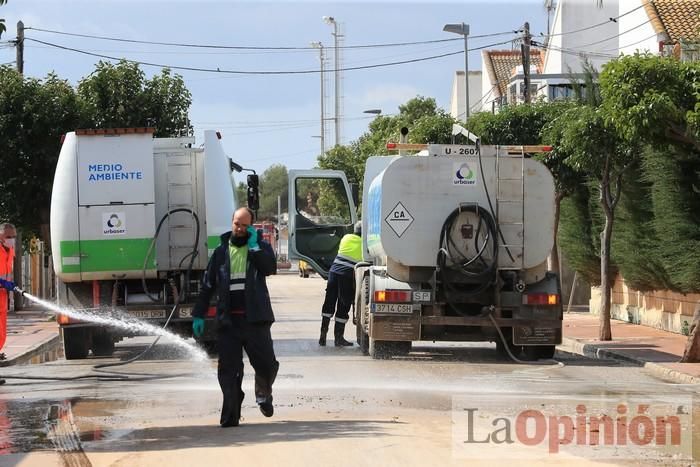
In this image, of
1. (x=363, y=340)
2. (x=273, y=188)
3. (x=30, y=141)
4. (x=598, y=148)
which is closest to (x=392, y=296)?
(x=363, y=340)

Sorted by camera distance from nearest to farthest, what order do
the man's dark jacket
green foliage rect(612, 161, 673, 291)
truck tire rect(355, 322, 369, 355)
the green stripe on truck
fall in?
the man's dark jacket → the green stripe on truck → truck tire rect(355, 322, 369, 355) → green foliage rect(612, 161, 673, 291)

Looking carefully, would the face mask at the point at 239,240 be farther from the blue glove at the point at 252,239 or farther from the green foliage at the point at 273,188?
the green foliage at the point at 273,188

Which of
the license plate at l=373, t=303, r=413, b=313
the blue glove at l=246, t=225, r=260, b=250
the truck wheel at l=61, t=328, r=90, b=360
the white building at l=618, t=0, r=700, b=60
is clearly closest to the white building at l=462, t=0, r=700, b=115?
the white building at l=618, t=0, r=700, b=60

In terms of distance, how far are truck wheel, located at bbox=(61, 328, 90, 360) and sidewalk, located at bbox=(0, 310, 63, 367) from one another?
978mm

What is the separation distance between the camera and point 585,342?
19094mm

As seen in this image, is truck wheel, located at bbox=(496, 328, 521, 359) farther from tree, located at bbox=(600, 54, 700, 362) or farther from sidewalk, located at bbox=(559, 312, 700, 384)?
tree, located at bbox=(600, 54, 700, 362)

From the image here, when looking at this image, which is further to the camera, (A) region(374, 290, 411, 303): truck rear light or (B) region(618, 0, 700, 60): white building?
(B) region(618, 0, 700, 60): white building

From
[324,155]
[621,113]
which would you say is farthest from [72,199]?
[324,155]

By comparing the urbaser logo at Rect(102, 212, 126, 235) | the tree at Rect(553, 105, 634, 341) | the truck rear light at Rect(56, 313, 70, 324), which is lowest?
the truck rear light at Rect(56, 313, 70, 324)

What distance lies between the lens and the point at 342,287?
61.7 ft

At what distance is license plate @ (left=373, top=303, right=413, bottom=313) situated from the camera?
16.0 m

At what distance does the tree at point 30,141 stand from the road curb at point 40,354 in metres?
6.05

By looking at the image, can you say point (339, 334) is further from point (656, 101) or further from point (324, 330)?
point (656, 101)

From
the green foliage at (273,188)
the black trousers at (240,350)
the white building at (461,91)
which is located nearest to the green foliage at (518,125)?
the black trousers at (240,350)
